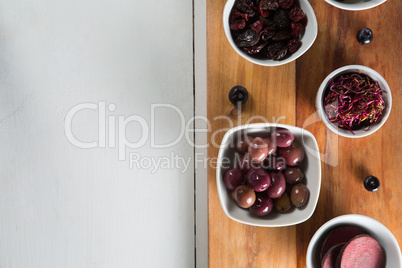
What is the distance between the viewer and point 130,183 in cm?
77

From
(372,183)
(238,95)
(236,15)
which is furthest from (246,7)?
(372,183)

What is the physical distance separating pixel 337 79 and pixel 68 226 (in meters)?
0.65

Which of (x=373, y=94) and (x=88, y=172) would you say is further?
(x=88, y=172)

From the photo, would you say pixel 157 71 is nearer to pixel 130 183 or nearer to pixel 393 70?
pixel 130 183

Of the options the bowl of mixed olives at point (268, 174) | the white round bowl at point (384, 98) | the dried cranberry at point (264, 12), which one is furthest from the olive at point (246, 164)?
the dried cranberry at point (264, 12)

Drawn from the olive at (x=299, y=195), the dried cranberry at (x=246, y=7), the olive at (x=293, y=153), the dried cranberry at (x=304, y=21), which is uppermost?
the dried cranberry at (x=246, y=7)

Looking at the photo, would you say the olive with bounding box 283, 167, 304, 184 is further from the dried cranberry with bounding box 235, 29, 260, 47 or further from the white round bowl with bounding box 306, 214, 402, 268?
the dried cranberry with bounding box 235, 29, 260, 47

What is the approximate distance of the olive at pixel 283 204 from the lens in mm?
581

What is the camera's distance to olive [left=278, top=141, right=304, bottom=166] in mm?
576

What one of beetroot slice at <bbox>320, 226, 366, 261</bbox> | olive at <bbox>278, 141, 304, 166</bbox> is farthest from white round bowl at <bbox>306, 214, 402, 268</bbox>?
olive at <bbox>278, 141, 304, 166</bbox>

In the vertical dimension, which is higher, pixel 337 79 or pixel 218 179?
pixel 337 79

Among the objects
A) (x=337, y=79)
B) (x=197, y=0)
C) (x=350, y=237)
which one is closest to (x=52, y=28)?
(x=197, y=0)

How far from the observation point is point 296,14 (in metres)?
0.57

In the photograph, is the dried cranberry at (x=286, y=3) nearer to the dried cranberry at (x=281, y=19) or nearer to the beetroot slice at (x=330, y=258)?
the dried cranberry at (x=281, y=19)
